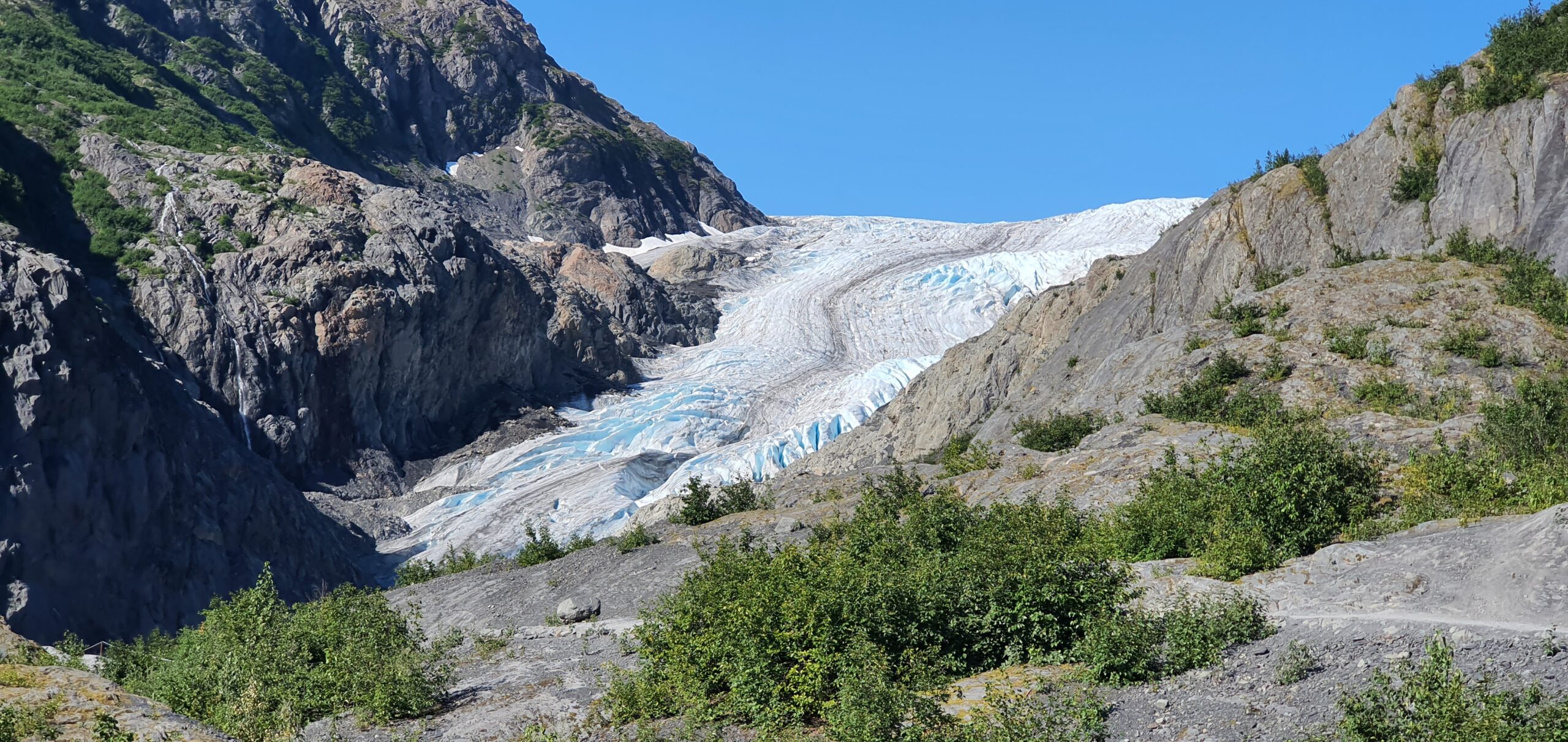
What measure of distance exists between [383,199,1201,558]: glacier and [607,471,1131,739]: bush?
3304 cm

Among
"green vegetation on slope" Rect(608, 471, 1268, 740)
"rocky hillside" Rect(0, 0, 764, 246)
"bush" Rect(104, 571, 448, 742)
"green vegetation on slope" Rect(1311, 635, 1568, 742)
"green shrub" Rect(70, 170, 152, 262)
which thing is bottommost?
"green vegetation on slope" Rect(1311, 635, 1568, 742)

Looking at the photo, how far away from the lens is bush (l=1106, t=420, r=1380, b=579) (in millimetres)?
11453

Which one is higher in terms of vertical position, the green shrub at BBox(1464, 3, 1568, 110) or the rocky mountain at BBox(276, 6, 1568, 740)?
the green shrub at BBox(1464, 3, 1568, 110)

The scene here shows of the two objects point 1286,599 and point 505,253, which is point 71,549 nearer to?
point 1286,599

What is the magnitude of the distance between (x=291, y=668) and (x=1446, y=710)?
34.8ft

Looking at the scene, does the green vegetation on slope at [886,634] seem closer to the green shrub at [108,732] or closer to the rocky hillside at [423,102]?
the green shrub at [108,732]

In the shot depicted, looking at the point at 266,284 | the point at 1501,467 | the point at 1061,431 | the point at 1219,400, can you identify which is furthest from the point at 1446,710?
the point at 266,284

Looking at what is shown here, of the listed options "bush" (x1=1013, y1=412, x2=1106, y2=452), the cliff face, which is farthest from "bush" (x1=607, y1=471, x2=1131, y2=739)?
the cliff face

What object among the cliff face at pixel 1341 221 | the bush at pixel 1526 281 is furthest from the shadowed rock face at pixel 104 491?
the bush at pixel 1526 281

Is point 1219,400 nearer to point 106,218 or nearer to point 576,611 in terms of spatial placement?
point 576,611

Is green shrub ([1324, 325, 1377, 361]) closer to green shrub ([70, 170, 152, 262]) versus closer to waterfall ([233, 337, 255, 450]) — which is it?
waterfall ([233, 337, 255, 450])

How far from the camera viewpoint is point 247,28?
95.0 meters

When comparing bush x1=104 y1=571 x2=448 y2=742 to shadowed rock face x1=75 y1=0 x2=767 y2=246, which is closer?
bush x1=104 y1=571 x2=448 y2=742

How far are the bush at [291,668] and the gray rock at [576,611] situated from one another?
2.42 m
